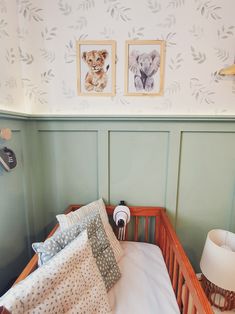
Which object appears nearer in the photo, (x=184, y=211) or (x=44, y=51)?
(x=44, y=51)

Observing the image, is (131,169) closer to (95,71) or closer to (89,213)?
(89,213)

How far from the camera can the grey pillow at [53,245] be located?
2.68 ft

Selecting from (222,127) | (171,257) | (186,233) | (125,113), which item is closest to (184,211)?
(186,233)

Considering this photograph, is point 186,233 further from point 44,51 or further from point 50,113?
point 44,51

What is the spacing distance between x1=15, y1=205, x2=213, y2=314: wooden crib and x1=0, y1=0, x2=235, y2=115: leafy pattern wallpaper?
0.74 metres

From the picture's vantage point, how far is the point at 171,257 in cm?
107

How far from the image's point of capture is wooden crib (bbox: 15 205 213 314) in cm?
71

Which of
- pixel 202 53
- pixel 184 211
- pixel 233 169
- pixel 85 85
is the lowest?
pixel 184 211

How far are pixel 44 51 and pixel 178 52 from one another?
89cm

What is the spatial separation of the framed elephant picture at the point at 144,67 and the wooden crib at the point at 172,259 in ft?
2.77

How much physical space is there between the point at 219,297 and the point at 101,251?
0.80 m

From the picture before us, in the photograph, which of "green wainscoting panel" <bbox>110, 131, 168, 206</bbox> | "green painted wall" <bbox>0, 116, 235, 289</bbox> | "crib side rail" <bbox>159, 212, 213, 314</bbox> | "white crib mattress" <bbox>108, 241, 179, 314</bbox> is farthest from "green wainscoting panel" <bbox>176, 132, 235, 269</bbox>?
"white crib mattress" <bbox>108, 241, 179, 314</bbox>

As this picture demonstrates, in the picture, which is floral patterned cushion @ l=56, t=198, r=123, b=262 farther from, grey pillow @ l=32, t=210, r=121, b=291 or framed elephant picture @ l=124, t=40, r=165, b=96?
framed elephant picture @ l=124, t=40, r=165, b=96

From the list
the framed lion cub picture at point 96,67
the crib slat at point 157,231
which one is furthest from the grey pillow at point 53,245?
the framed lion cub picture at point 96,67
